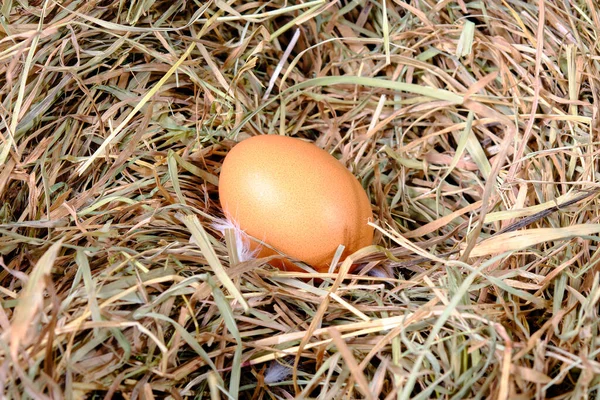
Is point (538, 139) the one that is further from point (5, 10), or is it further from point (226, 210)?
point (5, 10)

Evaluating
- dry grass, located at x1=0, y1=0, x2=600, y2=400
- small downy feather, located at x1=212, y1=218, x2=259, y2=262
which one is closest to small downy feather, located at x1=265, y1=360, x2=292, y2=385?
dry grass, located at x1=0, y1=0, x2=600, y2=400

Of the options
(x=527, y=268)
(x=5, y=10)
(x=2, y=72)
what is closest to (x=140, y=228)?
(x=2, y=72)

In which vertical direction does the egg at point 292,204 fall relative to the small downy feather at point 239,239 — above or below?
above

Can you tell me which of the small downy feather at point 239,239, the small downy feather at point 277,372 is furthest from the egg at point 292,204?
the small downy feather at point 277,372

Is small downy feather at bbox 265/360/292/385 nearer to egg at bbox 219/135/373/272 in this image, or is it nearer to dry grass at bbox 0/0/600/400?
dry grass at bbox 0/0/600/400

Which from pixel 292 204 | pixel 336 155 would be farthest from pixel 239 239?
pixel 336 155

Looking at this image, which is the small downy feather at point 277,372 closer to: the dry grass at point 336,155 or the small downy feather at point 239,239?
the dry grass at point 336,155
